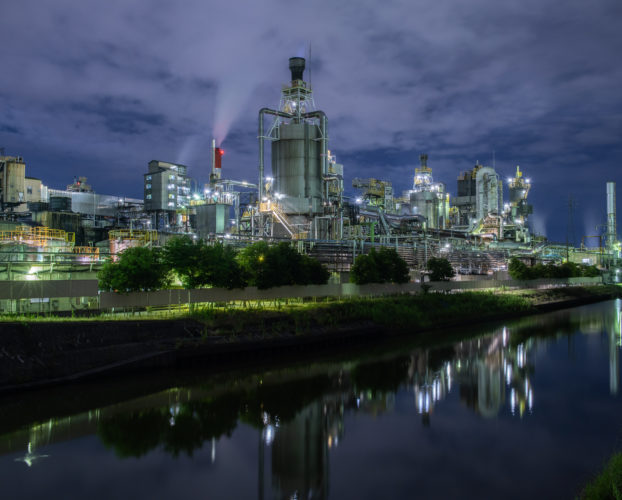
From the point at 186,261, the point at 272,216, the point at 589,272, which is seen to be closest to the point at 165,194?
the point at 272,216

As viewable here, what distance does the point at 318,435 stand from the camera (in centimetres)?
1552

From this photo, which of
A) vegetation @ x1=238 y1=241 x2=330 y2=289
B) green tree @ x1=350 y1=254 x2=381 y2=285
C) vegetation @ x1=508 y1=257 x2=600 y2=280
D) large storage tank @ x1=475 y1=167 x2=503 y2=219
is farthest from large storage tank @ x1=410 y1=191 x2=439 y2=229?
vegetation @ x1=238 y1=241 x2=330 y2=289

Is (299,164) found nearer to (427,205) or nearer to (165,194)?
(165,194)

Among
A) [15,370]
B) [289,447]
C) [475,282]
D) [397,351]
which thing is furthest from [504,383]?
[475,282]

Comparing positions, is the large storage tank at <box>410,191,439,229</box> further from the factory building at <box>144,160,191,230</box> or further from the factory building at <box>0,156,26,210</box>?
the factory building at <box>0,156,26,210</box>

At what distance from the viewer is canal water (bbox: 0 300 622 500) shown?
12.4 m

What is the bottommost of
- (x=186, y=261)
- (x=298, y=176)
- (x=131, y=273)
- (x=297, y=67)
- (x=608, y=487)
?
(x=608, y=487)

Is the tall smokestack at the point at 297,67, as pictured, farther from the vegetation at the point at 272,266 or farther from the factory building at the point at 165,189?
the vegetation at the point at 272,266

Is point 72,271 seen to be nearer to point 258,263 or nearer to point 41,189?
point 258,263

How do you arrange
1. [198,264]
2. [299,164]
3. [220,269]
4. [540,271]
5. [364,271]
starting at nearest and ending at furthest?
[198,264], [220,269], [364,271], [299,164], [540,271]

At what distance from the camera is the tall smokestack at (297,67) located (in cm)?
4906

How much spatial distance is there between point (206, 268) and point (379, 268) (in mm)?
15474

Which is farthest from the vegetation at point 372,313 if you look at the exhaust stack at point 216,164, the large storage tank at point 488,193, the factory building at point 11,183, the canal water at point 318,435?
the factory building at point 11,183

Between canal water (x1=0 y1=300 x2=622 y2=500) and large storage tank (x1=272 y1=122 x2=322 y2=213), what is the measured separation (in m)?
25.9
